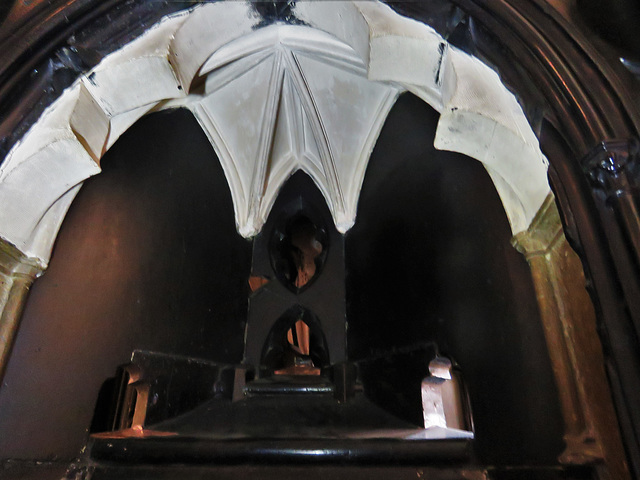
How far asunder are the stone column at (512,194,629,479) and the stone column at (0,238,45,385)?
2.44m

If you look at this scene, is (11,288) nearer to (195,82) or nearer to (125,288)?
(125,288)

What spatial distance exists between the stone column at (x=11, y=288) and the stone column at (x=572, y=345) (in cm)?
244

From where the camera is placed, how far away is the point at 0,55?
6.11 ft

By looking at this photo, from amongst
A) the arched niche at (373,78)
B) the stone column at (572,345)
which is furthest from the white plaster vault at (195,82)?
the stone column at (572,345)

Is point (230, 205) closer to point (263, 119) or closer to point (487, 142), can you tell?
point (263, 119)

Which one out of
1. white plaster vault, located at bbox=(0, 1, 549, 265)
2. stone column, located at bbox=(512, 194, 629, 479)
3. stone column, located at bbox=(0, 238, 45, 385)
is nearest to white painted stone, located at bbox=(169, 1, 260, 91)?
white plaster vault, located at bbox=(0, 1, 549, 265)

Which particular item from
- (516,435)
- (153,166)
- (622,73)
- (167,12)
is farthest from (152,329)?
(622,73)

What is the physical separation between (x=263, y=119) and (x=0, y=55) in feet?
7.69

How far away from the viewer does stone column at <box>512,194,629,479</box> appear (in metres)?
1.73

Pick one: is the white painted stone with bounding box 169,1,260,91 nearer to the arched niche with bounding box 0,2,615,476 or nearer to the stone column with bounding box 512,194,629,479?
the arched niche with bounding box 0,2,615,476

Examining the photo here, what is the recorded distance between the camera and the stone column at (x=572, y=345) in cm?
173

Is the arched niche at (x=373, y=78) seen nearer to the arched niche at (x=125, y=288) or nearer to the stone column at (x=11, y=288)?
the stone column at (x=11, y=288)

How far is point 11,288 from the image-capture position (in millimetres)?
2191

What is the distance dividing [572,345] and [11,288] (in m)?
2.63
